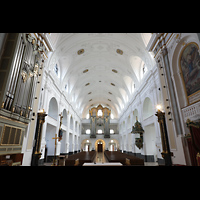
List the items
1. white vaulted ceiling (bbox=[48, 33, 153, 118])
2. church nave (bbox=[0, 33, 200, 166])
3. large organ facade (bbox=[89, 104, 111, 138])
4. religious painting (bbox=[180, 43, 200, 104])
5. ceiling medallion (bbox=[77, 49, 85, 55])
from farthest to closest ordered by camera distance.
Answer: large organ facade (bbox=[89, 104, 111, 138])
ceiling medallion (bbox=[77, 49, 85, 55])
white vaulted ceiling (bbox=[48, 33, 153, 118])
religious painting (bbox=[180, 43, 200, 104])
church nave (bbox=[0, 33, 200, 166])

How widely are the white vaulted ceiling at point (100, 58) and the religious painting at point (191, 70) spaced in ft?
15.3

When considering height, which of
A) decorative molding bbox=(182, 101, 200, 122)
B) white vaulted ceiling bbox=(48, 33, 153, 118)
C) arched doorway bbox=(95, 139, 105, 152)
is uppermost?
white vaulted ceiling bbox=(48, 33, 153, 118)

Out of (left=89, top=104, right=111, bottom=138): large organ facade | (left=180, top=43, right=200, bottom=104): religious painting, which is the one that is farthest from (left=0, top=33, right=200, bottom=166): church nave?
(left=89, top=104, right=111, bottom=138): large organ facade

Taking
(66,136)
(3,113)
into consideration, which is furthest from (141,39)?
(66,136)

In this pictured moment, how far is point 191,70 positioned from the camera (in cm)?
578

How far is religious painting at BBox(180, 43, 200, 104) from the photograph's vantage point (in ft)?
17.7

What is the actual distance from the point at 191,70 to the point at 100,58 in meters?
11.3

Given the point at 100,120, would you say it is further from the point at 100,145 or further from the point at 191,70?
the point at 191,70

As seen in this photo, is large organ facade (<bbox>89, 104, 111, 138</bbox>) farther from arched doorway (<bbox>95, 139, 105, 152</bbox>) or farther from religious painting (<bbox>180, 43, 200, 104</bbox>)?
religious painting (<bbox>180, 43, 200, 104</bbox>)

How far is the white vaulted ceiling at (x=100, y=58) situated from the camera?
36.8 feet

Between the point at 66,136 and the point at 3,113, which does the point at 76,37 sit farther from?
the point at 66,136

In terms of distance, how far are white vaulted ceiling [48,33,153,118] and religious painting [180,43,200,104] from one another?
15.3 ft

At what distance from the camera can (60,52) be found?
11.7 m

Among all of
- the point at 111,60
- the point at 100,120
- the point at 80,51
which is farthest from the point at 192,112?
the point at 100,120
